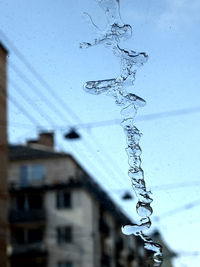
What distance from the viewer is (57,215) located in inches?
754

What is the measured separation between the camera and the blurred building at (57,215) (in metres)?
18.5

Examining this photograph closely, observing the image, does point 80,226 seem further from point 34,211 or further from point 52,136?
point 52,136

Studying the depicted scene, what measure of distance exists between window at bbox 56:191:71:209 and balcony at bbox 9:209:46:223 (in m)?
0.55

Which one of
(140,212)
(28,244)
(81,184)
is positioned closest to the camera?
(140,212)

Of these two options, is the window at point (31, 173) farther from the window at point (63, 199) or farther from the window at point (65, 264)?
the window at point (65, 264)

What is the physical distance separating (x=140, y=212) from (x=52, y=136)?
13845mm

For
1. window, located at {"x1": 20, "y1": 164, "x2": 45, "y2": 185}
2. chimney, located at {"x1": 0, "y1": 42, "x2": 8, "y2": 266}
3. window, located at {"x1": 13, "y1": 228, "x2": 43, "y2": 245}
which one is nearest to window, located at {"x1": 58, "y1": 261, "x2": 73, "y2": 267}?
window, located at {"x1": 13, "y1": 228, "x2": 43, "y2": 245}

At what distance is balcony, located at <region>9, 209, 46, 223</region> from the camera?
1922 centimetres

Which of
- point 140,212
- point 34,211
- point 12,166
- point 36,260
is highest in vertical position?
point 12,166

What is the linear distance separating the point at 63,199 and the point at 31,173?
112 cm

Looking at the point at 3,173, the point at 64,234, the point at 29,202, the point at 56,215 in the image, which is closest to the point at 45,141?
the point at 3,173

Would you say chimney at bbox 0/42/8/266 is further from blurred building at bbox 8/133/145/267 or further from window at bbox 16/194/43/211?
window at bbox 16/194/43/211

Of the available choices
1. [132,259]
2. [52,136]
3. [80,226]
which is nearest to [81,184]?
[80,226]

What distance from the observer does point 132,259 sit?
21.2m
